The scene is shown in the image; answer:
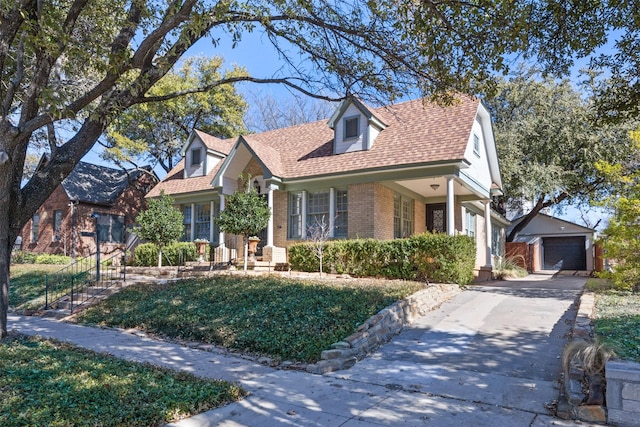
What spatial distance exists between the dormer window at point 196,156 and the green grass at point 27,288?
7.51 m

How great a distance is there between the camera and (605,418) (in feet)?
14.3

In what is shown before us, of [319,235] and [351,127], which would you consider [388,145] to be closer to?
[351,127]

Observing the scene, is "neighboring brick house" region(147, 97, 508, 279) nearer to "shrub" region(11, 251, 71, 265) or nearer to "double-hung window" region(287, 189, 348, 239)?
"double-hung window" region(287, 189, 348, 239)

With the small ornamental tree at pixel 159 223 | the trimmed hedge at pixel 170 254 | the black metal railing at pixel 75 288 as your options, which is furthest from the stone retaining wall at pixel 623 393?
the trimmed hedge at pixel 170 254

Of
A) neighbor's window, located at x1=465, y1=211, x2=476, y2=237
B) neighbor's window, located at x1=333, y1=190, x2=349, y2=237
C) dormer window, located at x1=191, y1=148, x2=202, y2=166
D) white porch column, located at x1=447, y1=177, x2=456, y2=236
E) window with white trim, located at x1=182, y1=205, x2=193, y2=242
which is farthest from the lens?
dormer window, located at x1=191, y1=148, x2=202, y2=166

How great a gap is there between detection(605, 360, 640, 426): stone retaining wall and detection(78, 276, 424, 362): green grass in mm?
3711

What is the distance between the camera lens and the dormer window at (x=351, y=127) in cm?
1628

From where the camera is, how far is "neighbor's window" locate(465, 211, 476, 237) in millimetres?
18641

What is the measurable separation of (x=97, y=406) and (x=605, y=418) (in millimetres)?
4907

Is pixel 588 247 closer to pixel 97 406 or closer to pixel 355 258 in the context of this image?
pixel 355 258

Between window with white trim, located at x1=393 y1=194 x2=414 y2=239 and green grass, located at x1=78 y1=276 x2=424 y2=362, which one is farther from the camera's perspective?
window with white trim, located at x1=393 y1=194 x2=414 y2=239

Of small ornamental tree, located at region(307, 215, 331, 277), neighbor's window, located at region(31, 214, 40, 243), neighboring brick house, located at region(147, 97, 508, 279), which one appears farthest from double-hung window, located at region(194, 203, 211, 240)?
neighbor's window, located at region(31, 214, 40, 243)

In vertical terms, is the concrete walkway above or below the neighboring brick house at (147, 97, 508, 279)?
below

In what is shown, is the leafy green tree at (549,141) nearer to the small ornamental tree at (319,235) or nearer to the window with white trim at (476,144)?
the window with white trim at (476,144)
